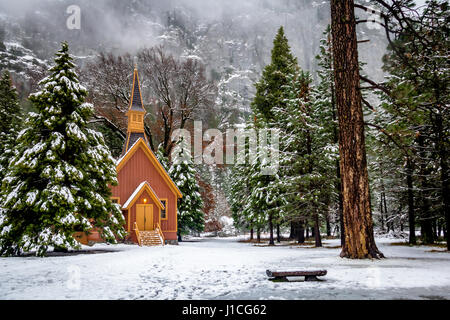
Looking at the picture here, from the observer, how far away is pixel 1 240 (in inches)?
475

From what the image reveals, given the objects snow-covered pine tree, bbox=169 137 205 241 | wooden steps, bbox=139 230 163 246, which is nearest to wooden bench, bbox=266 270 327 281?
wooden steps, bbox=139 230 163 246

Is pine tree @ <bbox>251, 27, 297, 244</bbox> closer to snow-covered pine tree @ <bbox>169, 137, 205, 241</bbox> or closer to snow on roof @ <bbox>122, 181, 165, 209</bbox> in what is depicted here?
snow-covered pine tree @ <bbox>169, 137, 205, 241</bbox>

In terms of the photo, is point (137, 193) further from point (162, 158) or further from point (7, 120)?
point (7, 120)

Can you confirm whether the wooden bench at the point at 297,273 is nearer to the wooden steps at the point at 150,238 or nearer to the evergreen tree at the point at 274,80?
the wooden steps at the point at 150,238

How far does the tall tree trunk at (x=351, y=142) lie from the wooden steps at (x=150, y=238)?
14.1m

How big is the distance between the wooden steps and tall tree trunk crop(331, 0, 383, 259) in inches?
554

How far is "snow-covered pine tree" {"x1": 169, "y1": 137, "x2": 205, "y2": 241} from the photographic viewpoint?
29422 mm

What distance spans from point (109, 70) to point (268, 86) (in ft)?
45.6

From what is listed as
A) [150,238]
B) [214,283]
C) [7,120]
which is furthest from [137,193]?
[214,283]

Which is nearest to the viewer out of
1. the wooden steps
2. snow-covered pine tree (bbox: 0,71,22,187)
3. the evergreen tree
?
snow-covered pine tree (bbox: 0,71,22,187)

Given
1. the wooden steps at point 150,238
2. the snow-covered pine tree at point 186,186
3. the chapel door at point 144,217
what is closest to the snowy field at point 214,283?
the wooden steps at point 150,238

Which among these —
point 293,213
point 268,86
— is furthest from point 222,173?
point 293,213

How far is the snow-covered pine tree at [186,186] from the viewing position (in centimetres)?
2942

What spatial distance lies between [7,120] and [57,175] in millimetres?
12358
